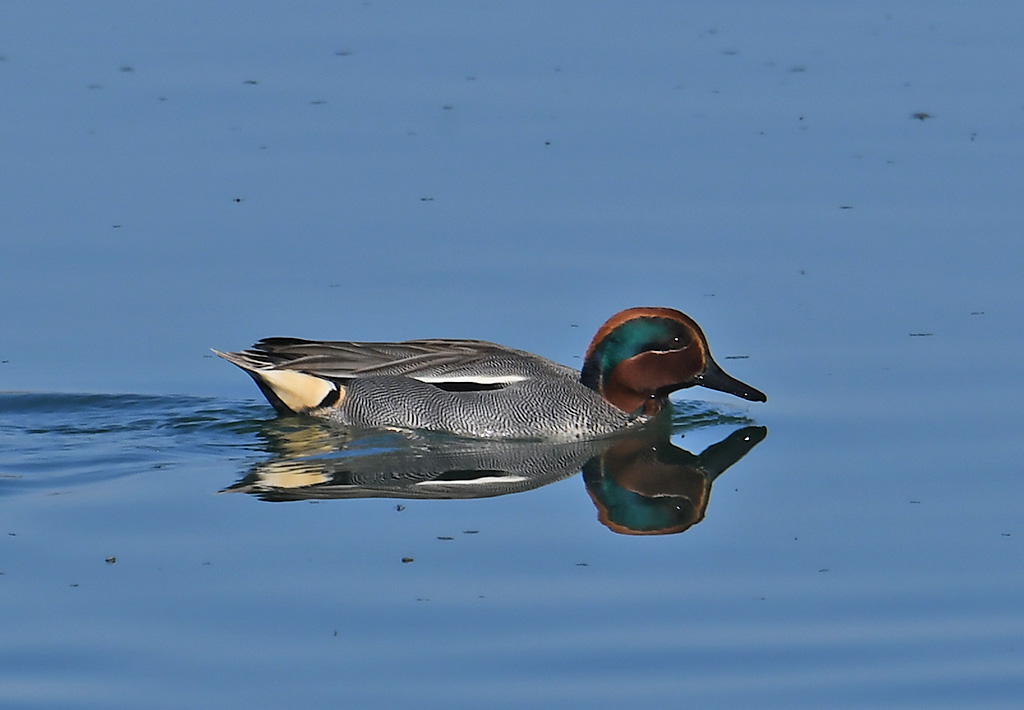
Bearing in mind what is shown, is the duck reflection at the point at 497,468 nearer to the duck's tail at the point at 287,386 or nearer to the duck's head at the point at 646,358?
the duck's tail at the point at 287,386

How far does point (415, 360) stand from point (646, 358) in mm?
1486

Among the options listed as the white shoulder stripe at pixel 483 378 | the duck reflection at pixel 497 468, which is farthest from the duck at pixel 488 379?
the duck reflection at pixel 497 468

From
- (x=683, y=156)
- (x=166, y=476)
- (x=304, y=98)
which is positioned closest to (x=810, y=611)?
(x=166, y=476)

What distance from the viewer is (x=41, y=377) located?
10.7 m

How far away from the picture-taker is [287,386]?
11.0m

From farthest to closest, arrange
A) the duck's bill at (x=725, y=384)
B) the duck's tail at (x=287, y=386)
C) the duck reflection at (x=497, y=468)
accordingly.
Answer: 1. the duck's tail at (x=287, y=386)
2. the duck's bill at (x=725, y=384)
3. the duck reflection at (x=497, y=468)

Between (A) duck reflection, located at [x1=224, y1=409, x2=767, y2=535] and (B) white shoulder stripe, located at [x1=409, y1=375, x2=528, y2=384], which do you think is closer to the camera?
(A) duck reflection, located at [x1=224, y1=409, x2=767, y2=535]

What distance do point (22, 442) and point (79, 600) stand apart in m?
2.82

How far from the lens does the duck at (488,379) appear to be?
1089 cm

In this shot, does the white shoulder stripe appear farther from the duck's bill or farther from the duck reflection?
the duck's bill

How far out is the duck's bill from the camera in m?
10.6

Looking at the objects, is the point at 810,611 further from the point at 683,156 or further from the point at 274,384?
the point at 683,156

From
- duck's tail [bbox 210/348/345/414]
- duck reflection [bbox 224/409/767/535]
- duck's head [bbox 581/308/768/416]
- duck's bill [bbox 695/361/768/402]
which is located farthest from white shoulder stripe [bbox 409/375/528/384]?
duck's bill [bbox 695/361/768/402]

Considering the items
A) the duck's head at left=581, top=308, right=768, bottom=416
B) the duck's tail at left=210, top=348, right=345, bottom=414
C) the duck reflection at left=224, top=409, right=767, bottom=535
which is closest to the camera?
the duck reflection at left=224, top=409, right=767, bottom=535
